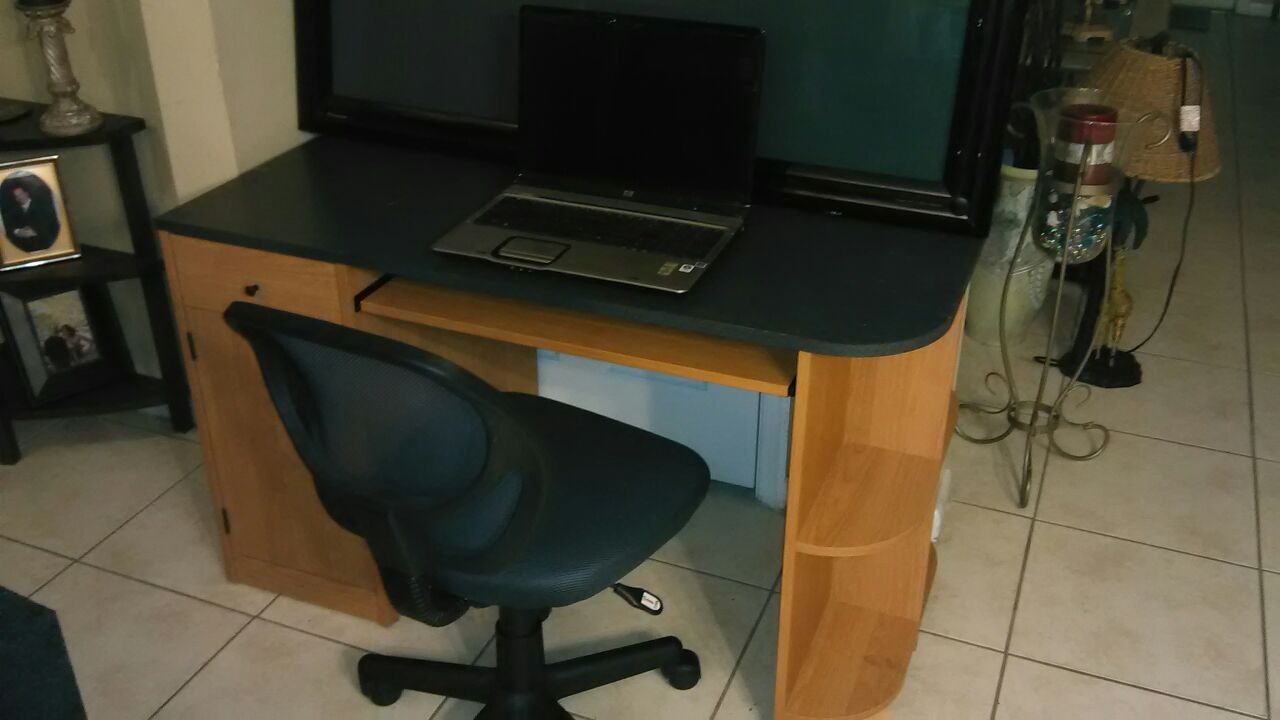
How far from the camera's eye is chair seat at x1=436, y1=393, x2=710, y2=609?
143 cm

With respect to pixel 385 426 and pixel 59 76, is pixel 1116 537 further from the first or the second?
pixel 59 76

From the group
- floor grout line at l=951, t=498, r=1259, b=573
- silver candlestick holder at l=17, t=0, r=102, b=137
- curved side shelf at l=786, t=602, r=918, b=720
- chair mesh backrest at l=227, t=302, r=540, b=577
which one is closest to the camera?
chair mesh backrest at l=227, t=302, r=540, b=577

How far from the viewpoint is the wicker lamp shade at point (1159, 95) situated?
2.25 metres

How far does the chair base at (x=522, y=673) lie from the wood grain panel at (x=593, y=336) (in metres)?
0.41

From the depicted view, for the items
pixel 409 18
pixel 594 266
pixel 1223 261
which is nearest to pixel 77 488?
pixel 409 18

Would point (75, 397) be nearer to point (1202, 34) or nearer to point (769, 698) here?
point (769, 698)

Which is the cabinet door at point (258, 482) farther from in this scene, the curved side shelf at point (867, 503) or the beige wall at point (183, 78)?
the curved side shelf at point (867, 503)

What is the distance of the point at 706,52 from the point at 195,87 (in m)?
0.89

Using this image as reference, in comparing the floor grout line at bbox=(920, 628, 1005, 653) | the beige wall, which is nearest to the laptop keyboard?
the beige wall

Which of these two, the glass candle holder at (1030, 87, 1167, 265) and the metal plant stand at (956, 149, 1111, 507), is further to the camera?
the metal plant stand at (956, 149, 1111, 507)

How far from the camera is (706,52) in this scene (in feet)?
5.46

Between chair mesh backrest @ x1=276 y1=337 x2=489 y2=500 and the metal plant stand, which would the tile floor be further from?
chair mesh backrest @ x1=276 y1=337 x2=489 y2=500

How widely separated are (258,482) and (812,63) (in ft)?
3.77

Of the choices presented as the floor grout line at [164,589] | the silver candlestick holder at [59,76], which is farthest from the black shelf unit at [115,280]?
the floor grout line at [164,589]
